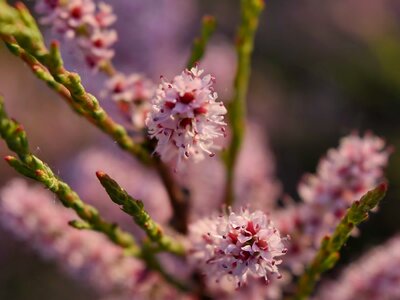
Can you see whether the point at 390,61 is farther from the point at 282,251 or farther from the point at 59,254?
the point at 282,251

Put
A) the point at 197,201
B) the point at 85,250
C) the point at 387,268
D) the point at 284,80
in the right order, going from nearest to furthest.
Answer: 1. the point at 387,268
2. the point at 85,250
3. the point at 197,201
4. the point at 284,80

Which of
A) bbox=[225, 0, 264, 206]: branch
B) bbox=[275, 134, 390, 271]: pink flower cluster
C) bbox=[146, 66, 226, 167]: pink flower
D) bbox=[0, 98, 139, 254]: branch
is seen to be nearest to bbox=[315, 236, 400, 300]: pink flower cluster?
bbox=[275, 134, 390, 271]: pink flower cluster

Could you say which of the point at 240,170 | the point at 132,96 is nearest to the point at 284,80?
the point at 240,170

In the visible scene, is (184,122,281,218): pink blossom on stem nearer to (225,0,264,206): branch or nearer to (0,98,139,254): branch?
(225,0,264,206): branch

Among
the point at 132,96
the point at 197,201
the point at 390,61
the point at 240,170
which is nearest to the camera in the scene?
the point at 132,96

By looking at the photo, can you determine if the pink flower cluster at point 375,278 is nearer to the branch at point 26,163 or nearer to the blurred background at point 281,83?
the branch at point 26,163

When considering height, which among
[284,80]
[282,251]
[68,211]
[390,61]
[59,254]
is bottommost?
[282,251]

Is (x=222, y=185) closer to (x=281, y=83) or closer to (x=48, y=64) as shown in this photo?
(x=48, y=64)
